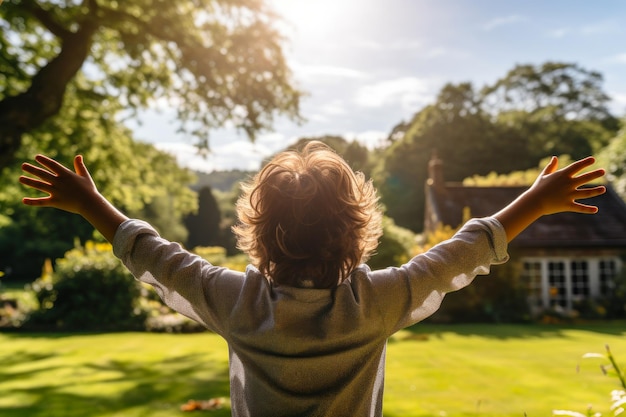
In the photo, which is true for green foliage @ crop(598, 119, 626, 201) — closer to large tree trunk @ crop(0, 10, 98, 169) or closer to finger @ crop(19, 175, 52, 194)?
large tree trunk @ crop(0, 10, 98, 169)

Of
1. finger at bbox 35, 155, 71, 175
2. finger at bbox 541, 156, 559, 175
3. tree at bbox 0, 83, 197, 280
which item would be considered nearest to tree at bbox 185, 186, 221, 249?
tree at bbox 0, 83, 197, 280

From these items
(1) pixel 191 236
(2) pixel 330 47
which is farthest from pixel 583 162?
(1) pixel 191 236

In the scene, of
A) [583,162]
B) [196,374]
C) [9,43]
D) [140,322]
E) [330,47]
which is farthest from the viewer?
[140,322]

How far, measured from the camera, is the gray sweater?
58.2 inches

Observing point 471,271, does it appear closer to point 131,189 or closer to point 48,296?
point 131,189

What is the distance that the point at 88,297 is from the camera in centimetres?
1352

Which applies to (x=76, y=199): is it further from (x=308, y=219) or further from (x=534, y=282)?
(x=534, y=282)

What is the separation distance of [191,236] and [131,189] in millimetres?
23912

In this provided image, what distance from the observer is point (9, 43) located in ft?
34.6

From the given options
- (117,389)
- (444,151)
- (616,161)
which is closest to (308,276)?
(117,389)

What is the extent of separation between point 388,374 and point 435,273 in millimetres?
6443

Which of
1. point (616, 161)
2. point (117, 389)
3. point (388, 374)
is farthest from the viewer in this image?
point (616, 161)

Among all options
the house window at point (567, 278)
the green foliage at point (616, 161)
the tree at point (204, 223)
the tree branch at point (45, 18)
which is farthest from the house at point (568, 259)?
the tree at point (204, 223)

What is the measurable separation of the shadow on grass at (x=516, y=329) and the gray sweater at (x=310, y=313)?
35.0ft
